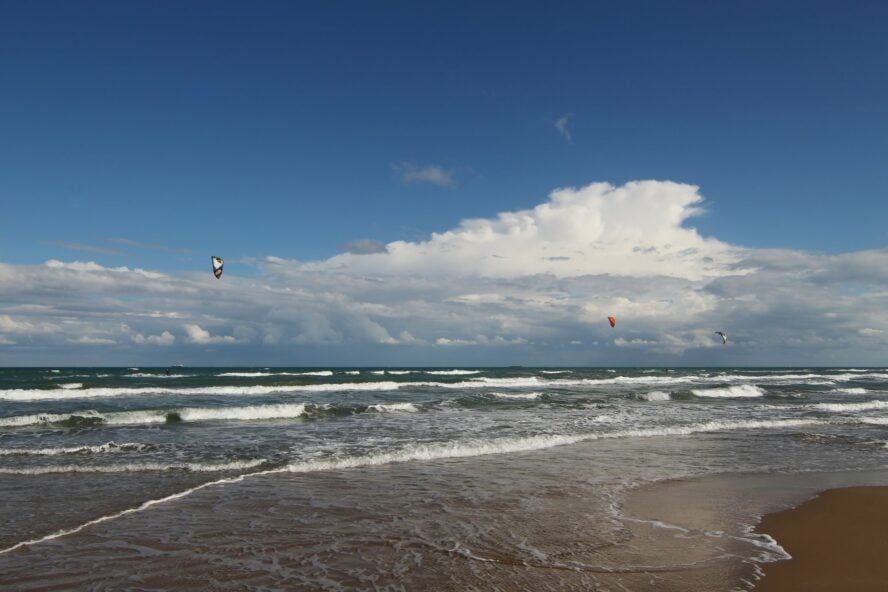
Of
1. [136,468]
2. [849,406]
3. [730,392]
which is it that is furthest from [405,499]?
[730,392]

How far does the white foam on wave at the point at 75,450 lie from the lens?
12.6m

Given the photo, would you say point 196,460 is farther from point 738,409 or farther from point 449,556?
point 738,409

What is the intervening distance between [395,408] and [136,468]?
13997 mm

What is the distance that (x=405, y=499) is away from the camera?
27.8ft

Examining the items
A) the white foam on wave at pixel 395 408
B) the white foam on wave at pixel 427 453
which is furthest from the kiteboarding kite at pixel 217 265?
the white foam on wave at pixel 395 408

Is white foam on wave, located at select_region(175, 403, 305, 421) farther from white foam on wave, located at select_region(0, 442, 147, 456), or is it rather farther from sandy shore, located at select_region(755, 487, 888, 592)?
sandy shore, located at select_region(755, 487, 888, 592)

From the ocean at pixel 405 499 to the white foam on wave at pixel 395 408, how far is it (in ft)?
14.0

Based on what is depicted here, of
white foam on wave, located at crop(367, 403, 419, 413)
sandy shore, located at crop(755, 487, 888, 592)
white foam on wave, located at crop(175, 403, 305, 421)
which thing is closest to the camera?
sandy shore, located at crop(755, 487, 888, 592)

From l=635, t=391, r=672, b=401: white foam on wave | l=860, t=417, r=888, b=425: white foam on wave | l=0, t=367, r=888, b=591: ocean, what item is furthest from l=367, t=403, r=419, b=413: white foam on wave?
l=860, t=417, r=888, b=425: white foam on wave

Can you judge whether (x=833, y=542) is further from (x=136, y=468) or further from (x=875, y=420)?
(x=875, y=420)

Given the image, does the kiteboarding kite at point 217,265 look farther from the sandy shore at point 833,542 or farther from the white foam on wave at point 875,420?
the white foam on wave at point 875,420

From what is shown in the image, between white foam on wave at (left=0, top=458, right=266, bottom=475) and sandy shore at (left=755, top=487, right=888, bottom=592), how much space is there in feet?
29.9

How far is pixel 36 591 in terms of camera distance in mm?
5113

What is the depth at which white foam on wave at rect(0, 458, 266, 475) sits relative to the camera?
10.5 m
